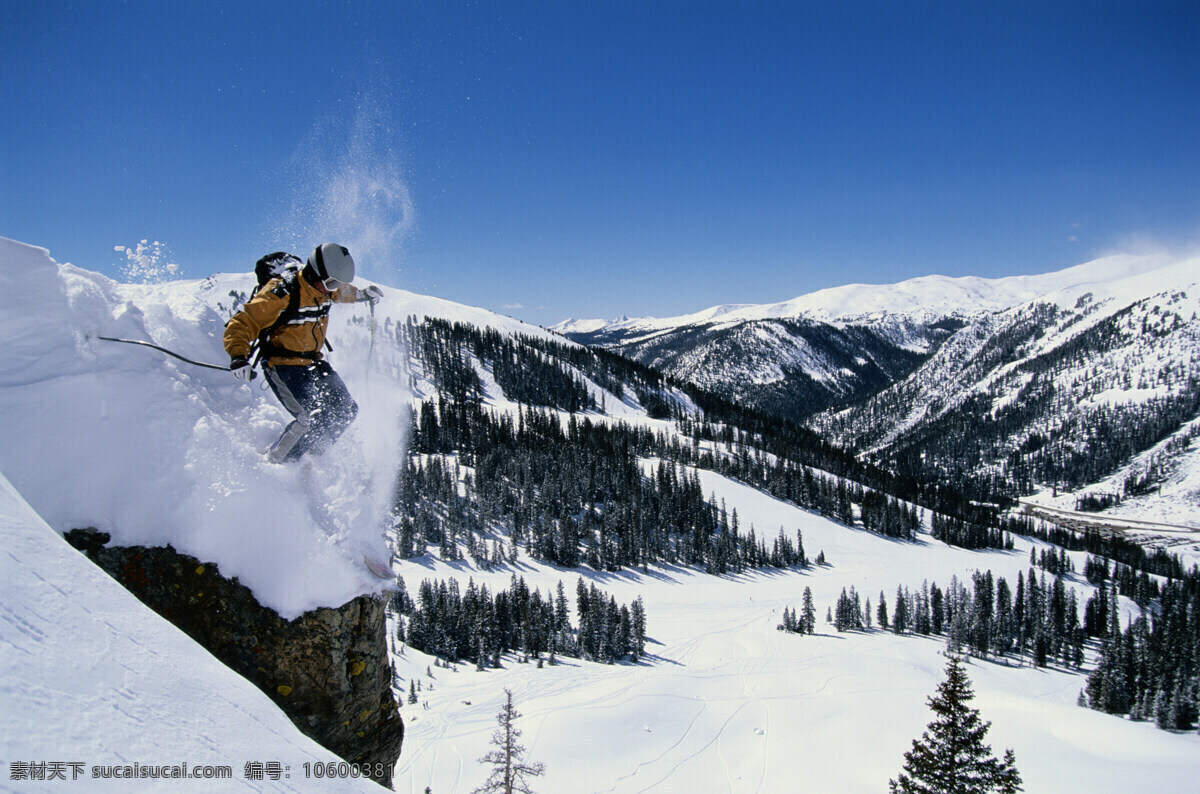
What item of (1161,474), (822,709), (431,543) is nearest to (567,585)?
(431,543)

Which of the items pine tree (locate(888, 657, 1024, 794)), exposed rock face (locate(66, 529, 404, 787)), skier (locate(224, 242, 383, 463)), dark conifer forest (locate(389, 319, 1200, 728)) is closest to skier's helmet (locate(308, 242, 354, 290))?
skier (locate(224, 242, 383, 463))

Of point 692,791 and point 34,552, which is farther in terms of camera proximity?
point 692,791

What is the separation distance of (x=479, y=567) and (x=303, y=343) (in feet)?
275

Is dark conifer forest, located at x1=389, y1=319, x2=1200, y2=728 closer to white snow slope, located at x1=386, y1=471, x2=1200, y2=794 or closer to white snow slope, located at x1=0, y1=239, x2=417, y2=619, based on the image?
white snow slope, located at x1=386, y1=471, x2=1200, y2=794

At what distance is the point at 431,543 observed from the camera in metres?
91.4

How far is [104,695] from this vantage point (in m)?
3.19

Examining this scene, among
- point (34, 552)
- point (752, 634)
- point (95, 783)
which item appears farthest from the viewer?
point (752, 634)

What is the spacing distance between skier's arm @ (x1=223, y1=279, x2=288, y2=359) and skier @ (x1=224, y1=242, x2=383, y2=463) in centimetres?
1

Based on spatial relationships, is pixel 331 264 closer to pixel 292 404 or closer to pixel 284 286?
pixel 284 286

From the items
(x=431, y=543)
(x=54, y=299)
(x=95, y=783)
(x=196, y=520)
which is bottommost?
(x=431, y=543)

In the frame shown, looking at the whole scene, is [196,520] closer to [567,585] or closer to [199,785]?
[199,785]

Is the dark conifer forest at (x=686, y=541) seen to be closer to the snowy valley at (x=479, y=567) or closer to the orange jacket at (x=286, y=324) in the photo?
the snowy valley at (x=479, y=567)

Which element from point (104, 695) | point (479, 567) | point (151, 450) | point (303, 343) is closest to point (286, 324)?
point (303, 343)

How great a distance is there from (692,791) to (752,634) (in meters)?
37.3
